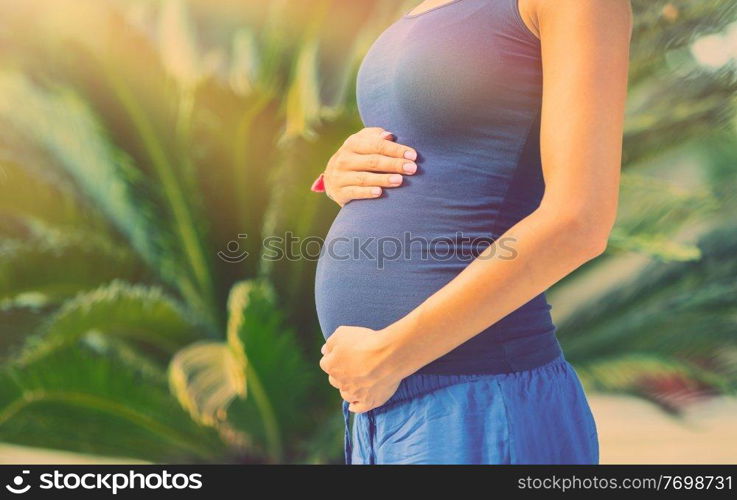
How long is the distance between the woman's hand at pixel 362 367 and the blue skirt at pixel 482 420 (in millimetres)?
30

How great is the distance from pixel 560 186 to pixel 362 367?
13.0 inches

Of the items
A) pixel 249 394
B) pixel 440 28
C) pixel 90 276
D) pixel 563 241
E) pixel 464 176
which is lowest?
pixel 563 241

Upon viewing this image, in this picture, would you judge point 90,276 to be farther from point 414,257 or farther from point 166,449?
point 414,257

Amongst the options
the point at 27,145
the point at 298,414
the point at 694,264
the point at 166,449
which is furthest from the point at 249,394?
the point at 694,264

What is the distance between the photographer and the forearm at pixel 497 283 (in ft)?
3.09

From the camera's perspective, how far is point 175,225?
4051 millimetres

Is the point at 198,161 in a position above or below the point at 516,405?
above

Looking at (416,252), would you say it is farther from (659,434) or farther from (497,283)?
(659,434)

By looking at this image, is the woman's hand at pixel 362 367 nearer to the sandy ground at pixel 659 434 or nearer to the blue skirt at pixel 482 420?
the blue skirt at pixel 482 420

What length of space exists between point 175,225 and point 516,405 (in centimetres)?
327

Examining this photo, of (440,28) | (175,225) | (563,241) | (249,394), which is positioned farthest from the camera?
(175,225)

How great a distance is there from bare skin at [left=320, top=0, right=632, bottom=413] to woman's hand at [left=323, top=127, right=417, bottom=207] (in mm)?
180
